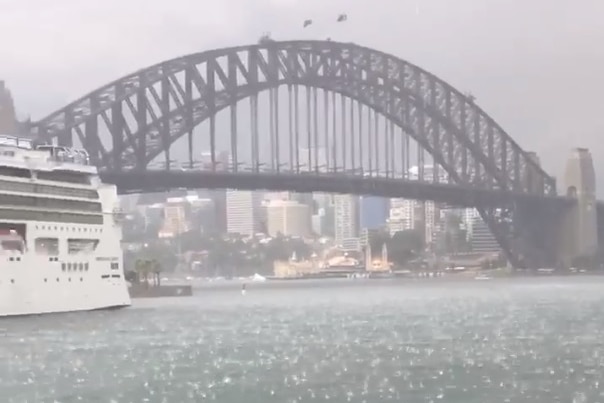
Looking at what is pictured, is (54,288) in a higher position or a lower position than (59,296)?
higher

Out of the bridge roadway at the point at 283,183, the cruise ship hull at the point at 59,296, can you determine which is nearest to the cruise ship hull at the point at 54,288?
the cruise ship hull at the point at 59,296

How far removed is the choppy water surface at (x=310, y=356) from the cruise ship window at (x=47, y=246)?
348 centimetres

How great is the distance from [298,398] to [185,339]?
53.7ft

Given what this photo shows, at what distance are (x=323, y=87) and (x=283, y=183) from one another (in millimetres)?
18331

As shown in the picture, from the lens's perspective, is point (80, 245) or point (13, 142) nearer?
point (80, 245)

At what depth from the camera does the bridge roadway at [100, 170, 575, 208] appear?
89.3m

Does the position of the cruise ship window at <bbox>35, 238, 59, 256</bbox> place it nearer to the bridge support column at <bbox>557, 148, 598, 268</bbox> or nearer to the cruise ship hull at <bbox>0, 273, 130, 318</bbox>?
the cruise ship hull at <bbox>0, 273, 130, 318</bbox>

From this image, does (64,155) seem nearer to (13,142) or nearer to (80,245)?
(13,142)

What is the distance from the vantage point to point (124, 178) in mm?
90375

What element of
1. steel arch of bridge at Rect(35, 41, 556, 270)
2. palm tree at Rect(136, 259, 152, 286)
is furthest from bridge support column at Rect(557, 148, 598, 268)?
palm tree at Rect(136, 259, 152, 286)

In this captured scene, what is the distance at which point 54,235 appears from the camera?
56312 mm

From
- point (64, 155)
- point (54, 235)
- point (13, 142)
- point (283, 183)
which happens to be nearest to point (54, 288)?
point (54, 235)

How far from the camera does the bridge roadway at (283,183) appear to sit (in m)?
89.3

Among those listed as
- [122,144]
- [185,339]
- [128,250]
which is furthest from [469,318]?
[128,250]
